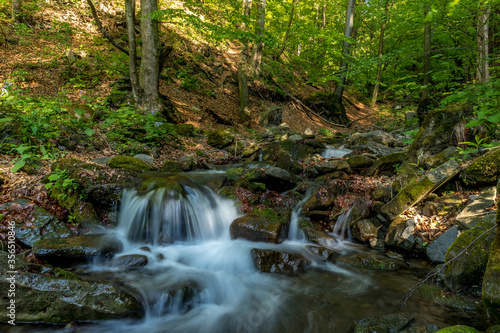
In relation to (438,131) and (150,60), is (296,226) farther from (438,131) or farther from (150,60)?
(150,60)

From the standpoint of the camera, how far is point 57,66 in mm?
9141

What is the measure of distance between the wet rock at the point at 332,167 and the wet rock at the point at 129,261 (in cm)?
471

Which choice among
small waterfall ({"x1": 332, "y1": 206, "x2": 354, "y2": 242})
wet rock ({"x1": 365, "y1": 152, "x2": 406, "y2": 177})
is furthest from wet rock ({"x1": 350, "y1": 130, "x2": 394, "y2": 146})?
small waterfall ({"x1": 332, "y1": 206, "x2": 354, "y2": 242})

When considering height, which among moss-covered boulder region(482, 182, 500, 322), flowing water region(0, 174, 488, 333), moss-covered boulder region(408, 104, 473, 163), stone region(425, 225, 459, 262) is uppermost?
moss-covered boulder region(408, 104, 473, 163)

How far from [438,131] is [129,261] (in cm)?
673

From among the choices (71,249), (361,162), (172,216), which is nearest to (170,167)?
(172,216)

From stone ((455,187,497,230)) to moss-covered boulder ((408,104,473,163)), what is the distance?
190cm

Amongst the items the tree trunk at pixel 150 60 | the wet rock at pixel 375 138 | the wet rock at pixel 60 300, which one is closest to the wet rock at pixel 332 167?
the wet rock at pixel 375 138

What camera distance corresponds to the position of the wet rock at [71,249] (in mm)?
3428

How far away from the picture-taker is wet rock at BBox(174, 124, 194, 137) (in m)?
9.32

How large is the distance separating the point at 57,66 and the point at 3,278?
9.42m

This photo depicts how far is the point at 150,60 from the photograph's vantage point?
868 centimetres

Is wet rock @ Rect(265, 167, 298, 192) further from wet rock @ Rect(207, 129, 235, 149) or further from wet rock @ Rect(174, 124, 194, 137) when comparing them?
wet rock @ Rect(174, 124, 194, 137)

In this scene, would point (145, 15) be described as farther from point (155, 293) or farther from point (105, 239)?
point (155, 293)
